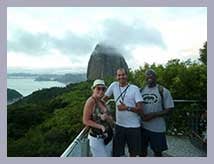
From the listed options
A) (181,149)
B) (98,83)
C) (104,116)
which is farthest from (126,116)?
(181,149)

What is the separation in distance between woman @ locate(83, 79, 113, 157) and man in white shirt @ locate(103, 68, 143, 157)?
10 centimetres

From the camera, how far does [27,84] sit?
5273mm

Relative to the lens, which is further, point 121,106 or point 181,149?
point 181,149

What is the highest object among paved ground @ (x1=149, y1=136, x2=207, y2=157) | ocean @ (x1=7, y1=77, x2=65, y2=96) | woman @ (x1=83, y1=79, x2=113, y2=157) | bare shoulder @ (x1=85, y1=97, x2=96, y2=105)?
ocean @ (x1=7, y1=77, x2=65, y2=96)

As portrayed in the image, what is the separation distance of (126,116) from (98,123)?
0.33 m

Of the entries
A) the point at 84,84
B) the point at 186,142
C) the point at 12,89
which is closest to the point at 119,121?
the point at 84,84

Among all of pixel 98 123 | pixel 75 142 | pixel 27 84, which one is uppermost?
pixel 27 84

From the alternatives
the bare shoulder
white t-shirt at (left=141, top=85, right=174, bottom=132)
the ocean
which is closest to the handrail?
the bare shoulder

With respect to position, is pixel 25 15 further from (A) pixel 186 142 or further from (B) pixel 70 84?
(A) pixel 186 142

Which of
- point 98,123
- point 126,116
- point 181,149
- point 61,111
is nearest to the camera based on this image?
point 98,123

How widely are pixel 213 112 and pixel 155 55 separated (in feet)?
3.09

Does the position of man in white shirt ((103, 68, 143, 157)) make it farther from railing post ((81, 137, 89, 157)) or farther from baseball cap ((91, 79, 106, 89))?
railing post ((81, 137, 89, 157))

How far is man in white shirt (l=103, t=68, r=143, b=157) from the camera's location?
477cm

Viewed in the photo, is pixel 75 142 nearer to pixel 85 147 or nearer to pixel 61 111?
pixel 85 147
